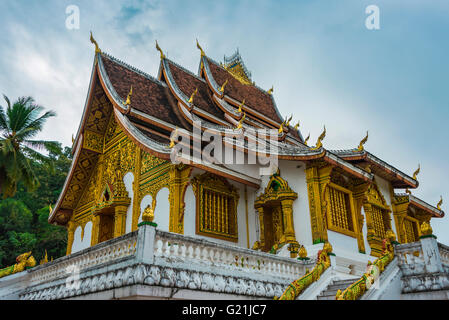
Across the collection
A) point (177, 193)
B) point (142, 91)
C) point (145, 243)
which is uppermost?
point (142, 91)

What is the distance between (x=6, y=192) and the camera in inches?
526

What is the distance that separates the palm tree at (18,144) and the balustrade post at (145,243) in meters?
9.16

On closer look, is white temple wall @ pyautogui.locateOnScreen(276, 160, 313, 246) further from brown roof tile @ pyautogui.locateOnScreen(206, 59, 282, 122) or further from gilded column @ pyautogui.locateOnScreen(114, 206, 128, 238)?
brown roof tile @ pyautogui.locateOnScreen(206, 59, 282, 122)

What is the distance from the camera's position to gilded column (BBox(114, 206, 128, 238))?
1065 cm

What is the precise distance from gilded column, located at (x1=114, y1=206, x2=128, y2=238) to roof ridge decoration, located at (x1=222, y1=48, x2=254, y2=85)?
8.49 m

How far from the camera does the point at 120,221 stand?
35.2 ft

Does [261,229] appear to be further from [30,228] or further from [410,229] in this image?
[30,228]

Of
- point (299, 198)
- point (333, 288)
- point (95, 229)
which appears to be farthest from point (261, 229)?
point (95, 229)

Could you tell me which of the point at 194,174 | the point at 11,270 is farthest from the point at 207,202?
the point at 11,270

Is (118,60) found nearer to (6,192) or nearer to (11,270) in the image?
(6,192)

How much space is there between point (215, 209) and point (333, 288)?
3667 millimetres

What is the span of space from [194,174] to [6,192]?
7370 millimetres

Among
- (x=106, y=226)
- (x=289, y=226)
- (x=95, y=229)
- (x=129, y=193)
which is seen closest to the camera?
(x=289, y=226)

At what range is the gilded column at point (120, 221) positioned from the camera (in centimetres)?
1065
